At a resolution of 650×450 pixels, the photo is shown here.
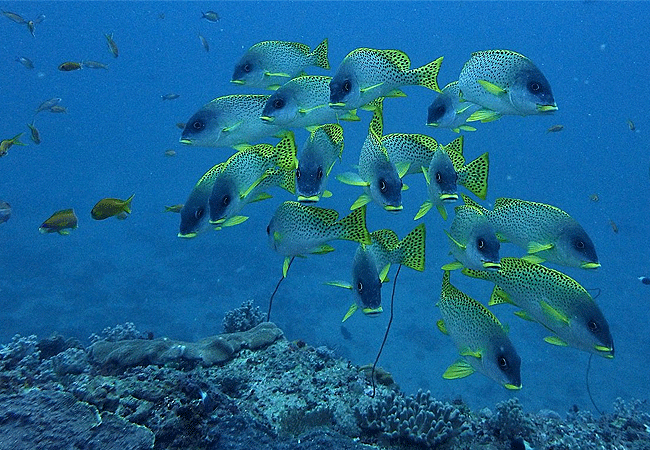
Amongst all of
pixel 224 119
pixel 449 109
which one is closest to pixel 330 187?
pixel 449 109

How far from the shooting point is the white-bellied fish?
3.18m

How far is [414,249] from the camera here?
147 inches

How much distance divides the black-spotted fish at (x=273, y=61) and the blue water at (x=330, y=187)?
12088 millimetres

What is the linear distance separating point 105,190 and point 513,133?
202 feet

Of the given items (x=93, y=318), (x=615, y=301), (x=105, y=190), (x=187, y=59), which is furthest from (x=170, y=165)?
(x=187, y=59)

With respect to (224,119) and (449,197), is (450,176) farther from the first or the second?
(224,119)

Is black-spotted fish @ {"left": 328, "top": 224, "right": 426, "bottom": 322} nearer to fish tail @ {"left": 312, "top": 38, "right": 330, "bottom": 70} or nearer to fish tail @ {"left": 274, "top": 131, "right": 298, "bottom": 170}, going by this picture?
fish tail @ {"left": 274, "top": 131, "right": 298, "bottom": 170}

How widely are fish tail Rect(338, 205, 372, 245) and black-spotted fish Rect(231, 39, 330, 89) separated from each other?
2.16 metres

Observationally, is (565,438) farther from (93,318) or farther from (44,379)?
(93,318)

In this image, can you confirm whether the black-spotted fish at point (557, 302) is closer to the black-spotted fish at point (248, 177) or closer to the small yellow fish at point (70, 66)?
the black-spotted fish at point (248, 177)

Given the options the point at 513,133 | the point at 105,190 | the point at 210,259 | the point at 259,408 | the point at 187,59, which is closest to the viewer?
the point at 259,408

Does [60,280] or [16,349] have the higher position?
[16,349]

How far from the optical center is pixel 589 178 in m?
60.4

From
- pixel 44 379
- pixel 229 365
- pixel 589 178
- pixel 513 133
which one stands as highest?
pixel 44 379
